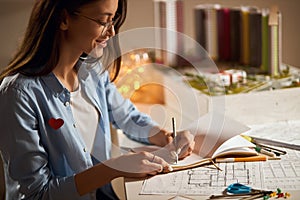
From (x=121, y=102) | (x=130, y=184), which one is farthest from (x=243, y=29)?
(x=130, y=184)

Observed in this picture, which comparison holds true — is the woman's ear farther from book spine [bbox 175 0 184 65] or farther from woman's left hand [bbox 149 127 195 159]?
book spine [bbox 175 0 184 65]

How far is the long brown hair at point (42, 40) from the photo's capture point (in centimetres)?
135

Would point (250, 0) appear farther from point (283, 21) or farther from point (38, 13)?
point (38, 13)

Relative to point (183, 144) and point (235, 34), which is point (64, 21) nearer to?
point (183, 144)

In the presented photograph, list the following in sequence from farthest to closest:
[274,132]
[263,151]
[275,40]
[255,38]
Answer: [255,38] < [275,40] < [274,132] < [263,151]

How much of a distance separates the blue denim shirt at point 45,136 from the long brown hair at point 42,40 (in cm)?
3

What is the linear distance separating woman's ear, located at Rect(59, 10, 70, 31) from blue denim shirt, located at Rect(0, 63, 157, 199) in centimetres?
12

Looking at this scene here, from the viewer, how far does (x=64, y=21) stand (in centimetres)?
137

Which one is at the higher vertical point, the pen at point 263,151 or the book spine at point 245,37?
the book spine at point 245,37

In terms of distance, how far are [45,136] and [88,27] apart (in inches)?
11.1

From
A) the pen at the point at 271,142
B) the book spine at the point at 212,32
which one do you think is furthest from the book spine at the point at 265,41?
the pen at the point at 271,142

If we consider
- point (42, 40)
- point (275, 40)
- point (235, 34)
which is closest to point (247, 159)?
point (42, 40)

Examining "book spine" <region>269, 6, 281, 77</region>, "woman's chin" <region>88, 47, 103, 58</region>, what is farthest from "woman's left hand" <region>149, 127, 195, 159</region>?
"book spine" <region>269, 6, 281, 77</region>

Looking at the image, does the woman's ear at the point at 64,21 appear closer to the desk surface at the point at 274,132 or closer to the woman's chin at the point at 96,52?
the woman's chin at the point at 96,52
